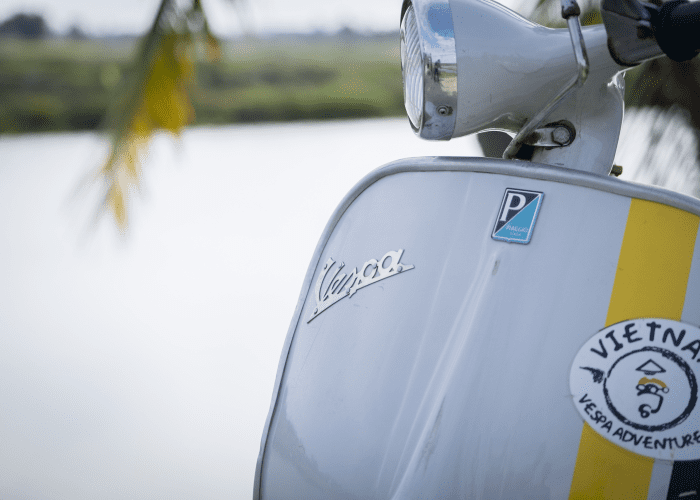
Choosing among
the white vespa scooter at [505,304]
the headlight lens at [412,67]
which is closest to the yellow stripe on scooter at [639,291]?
the white vespa scooter at [505,304]

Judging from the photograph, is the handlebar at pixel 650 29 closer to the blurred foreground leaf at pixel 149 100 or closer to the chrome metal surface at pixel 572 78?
the chrome metal surface at pixel 572 78

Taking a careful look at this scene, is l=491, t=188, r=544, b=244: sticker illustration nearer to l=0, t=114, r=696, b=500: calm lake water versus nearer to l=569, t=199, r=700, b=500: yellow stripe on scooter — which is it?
l=569, t=199, r=700, b=500: yellow stripe on scooter

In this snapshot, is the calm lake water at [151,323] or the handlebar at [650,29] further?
the calm lake water at [151,323]

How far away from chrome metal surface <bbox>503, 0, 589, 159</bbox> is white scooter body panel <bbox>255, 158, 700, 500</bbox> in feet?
0.39

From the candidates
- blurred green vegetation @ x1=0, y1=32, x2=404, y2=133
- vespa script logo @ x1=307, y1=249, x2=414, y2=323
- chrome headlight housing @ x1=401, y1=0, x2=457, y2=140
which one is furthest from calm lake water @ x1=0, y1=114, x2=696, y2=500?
blurred green vegetation @ x1=0, y1=32, x2=404, y2=133

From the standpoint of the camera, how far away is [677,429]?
0.78 meters

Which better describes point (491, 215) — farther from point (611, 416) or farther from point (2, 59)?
point (2, 59)

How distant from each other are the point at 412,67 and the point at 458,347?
1.41ft

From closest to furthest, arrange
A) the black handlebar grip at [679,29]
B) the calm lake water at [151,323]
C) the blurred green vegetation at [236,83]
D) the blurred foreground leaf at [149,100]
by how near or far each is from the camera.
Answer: the black handlebar grip at [679,29], the blurred foreground leaf at [149,100], the calm lake water at [151,323], the blurred green vegetation at [236,83]

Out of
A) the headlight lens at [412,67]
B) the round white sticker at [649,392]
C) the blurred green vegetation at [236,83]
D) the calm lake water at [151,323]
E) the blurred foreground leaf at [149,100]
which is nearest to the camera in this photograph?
the round white sticker at [649,392]

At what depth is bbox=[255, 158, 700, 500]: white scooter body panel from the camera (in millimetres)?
806

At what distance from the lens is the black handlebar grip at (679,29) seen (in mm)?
885

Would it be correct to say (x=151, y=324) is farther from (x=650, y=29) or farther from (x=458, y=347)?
(x=650, y=29)

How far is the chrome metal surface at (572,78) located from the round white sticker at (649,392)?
1.13ft
